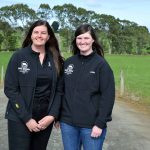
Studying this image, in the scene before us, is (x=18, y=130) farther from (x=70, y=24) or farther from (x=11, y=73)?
(x=70, y=24)

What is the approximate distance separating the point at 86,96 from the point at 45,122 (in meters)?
0.51

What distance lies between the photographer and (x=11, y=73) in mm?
4762

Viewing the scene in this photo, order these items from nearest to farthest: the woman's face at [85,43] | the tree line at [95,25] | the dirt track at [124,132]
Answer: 1. the woman's face at [85,43]
2. the dirt track at [124,132]
3. the tree line at [95,25]

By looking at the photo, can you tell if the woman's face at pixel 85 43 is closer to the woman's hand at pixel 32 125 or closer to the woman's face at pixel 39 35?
the woman's face at pixel 39 35

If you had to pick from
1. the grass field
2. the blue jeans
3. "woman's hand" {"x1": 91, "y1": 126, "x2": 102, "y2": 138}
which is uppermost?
"woman's hand" {"x1": 91, "y1": 126, "x2": 102, "y2": 138}

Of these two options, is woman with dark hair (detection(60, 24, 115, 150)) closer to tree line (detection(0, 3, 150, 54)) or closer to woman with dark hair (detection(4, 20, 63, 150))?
woman with dark hair (detection(4, 20, 63, 150))

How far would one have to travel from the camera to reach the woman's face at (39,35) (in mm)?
4887

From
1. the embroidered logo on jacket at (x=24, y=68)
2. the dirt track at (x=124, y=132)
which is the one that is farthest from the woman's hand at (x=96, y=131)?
the dirt track at (x=124, y=132)

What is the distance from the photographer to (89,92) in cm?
475

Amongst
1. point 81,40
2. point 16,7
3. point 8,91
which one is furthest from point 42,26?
point 16,7

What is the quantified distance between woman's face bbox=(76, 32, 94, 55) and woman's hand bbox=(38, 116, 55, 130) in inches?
30.0

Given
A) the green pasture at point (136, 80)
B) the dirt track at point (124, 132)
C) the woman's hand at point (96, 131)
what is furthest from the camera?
the green pasture at point (136, 80)

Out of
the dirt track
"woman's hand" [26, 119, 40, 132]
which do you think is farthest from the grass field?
"woman's hand" [26, 119, 40, 132]

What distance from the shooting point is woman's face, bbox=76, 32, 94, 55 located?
191 inches
